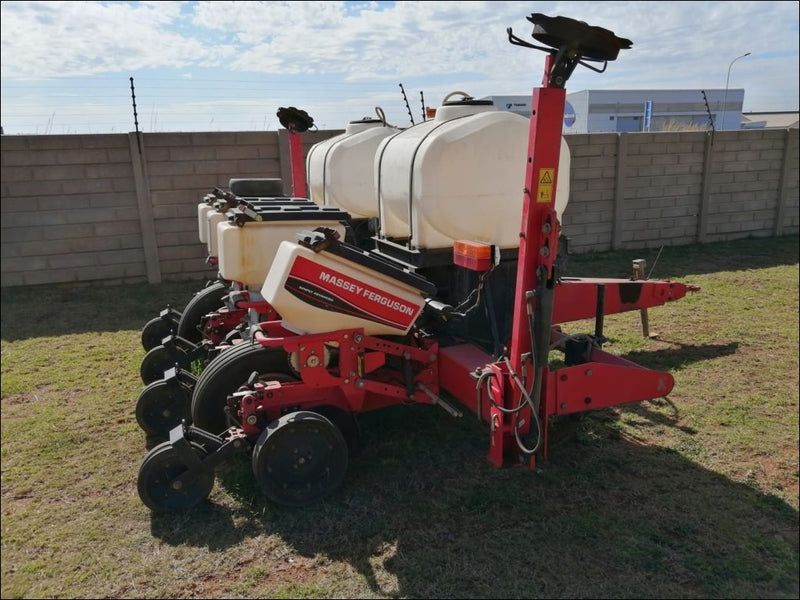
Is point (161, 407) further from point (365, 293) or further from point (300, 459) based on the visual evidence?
point (365, 293)

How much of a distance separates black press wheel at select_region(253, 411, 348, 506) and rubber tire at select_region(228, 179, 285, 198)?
2.49 meters

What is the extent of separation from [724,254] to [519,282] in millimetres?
7647

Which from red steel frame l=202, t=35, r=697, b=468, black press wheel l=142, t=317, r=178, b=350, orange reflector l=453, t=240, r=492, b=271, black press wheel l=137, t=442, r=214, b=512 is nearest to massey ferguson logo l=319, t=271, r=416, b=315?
red steel frame l=202, t=35, r=697, b=468

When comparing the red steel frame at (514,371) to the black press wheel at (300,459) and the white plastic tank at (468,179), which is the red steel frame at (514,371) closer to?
the black press wheel at (300,459)

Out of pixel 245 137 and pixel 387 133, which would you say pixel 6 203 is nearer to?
pixel 245 137

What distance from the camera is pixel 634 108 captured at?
18.9 meters

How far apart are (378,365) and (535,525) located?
3.47 ft

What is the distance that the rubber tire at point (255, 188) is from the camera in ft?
16.5

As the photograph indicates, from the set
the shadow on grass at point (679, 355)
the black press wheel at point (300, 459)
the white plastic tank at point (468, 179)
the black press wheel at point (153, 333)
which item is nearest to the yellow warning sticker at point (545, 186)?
the white plastic tank at point (468, 179)

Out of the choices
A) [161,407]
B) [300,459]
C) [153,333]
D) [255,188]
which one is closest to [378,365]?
[300,459]

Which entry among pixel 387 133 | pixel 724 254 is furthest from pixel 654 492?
pixel 724 254

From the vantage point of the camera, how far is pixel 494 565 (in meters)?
2.63

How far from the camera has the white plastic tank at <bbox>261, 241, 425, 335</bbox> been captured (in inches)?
116

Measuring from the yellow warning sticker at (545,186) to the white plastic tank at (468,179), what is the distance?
61 centimetres
